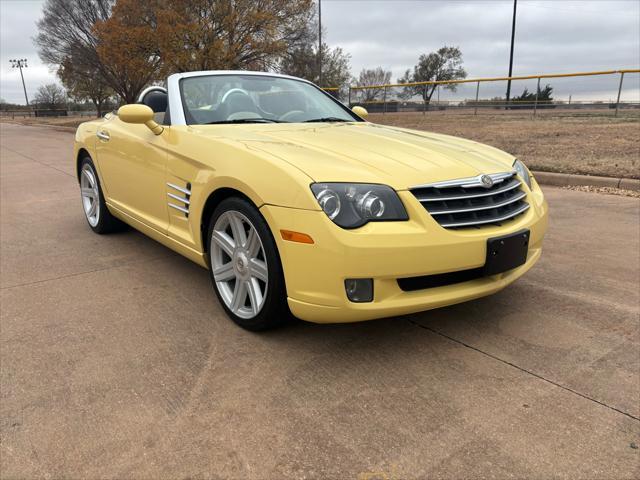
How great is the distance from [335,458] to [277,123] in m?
2.27

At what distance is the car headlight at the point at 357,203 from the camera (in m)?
2.17

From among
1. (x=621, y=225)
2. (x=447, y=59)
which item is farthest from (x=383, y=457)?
(x=447, y=59)

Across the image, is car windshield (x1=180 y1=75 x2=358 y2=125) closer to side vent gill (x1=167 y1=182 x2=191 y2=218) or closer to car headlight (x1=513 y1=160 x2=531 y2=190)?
side vent gill (x1=167 y1=182 x2=191 y2=218)

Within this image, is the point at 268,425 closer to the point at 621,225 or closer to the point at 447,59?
the point at 621,225

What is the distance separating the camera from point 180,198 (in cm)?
304

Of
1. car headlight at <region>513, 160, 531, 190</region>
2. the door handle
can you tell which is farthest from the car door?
car headlight at <region>513, 160, 531, 190</region>

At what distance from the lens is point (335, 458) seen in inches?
70.1

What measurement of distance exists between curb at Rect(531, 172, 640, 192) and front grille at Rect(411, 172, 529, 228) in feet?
A: 15.3

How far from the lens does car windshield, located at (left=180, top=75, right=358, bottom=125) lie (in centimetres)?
336

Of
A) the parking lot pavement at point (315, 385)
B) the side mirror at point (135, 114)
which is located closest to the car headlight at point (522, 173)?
the parking lot pavement at point (315, 385)

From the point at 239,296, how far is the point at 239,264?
0.62 feet

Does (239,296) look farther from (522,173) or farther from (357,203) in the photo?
(522,173)

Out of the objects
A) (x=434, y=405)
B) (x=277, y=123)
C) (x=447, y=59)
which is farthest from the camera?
(x=447, y=59)

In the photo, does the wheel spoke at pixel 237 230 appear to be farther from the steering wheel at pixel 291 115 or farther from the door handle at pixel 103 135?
the door handle at pixel 103 135
